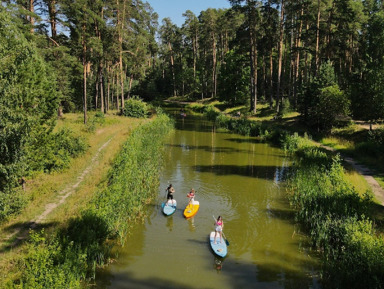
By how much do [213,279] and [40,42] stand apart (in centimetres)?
2831

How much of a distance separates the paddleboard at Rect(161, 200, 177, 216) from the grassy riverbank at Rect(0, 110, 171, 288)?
1.45 meters

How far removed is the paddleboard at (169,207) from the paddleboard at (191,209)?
2.55ft

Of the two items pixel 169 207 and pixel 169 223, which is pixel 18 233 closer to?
pixel 169 223

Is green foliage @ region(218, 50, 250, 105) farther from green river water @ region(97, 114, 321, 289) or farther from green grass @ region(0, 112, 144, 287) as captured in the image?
green grass @ region(0, 112, 144, 287)

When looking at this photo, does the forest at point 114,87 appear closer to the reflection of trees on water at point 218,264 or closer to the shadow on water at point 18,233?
the shadow on water at point 18,233

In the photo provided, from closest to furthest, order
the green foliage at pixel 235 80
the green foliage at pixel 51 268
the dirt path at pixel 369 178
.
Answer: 1. the green foliage at pixel 51 268
2. the dirt path at pixel 369 178
3. the green foliage at pixel 235 80

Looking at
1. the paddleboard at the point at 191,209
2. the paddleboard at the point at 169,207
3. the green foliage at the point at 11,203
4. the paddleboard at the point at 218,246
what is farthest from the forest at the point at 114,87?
the paddleboard at the point at 218,246

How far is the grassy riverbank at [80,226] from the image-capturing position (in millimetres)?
9008

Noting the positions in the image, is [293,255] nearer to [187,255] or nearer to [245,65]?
[187,255]

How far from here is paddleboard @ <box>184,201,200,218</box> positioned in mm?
17281

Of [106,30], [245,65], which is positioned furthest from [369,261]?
[245,65]

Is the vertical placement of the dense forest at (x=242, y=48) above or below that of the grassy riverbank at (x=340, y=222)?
above

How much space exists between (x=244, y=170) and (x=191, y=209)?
34.5ft

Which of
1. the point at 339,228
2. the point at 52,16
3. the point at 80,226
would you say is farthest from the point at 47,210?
the point at 52,16
